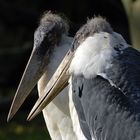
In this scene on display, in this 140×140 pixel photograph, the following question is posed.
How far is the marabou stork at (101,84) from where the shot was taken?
442cm

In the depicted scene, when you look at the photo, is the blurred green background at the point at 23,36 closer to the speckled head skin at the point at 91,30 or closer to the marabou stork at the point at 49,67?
the marabou stork at the point at 49,67

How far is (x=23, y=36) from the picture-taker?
12.9m

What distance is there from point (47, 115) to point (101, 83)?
96 cm

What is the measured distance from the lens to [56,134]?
213 inches

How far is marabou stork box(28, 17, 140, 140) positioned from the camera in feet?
14.5

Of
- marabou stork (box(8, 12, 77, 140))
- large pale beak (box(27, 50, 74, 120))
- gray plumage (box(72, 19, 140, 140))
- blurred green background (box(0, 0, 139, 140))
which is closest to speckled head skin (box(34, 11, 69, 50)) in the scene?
marabou stork (box(8, 12, 77, 140))

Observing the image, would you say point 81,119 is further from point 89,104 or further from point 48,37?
point 48,37

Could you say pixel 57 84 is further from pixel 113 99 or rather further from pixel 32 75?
pixel 113 99

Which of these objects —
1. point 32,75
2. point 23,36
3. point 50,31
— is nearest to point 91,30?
point 50,31

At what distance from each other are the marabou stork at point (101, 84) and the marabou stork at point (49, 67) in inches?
10.9

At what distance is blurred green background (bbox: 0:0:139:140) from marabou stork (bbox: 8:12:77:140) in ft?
15.2

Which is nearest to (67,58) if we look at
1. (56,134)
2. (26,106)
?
(56,134)

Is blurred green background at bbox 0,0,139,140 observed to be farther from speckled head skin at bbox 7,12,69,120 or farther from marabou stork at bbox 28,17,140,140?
marabou stork at bbox 28,17,140,140

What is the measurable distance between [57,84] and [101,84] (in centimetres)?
58
